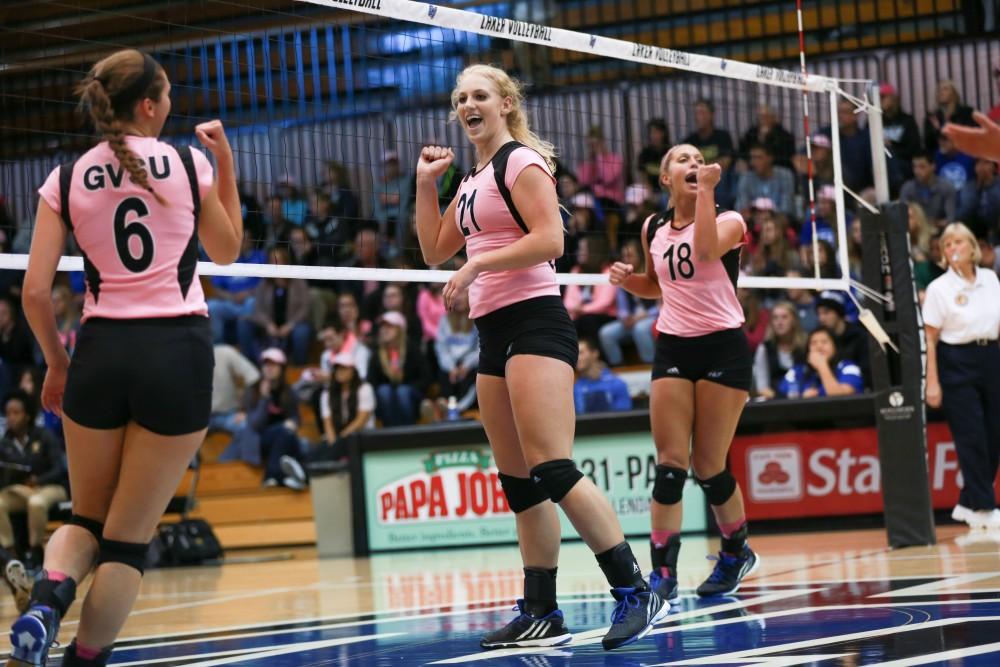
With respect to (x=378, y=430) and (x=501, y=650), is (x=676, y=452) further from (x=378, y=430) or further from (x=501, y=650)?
(x=378, y=430)

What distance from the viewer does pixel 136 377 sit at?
144 inches

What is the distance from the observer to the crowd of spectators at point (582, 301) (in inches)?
468

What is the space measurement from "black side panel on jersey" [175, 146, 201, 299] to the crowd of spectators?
24.4 feet

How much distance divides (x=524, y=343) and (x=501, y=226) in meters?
0.44

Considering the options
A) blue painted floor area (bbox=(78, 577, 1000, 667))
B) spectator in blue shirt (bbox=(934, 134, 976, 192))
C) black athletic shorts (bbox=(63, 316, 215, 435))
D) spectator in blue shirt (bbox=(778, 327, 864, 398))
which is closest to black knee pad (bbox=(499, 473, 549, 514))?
blue painted floor area (bbox=(78, 577, 1000, 667))

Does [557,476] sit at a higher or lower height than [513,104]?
lower

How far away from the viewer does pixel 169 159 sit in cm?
380

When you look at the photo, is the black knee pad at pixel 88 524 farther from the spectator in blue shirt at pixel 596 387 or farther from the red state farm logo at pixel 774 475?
the spectator in blue shirt at pixel 596 387

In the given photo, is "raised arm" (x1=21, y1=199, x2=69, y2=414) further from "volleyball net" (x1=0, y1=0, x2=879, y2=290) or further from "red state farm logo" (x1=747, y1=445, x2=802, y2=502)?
"red state farm logo" (x1=747, y1=445, x2=802, y2=502)

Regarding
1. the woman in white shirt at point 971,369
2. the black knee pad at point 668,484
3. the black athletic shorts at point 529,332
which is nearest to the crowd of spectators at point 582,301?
the woman in white shirt at point 971,369

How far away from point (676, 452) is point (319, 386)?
7680 millimetres

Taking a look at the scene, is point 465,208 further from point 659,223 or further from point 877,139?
point 877,139

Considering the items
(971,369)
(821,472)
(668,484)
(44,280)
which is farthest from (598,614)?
(821,472)

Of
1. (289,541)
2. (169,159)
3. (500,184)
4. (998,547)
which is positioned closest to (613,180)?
(289,541)
